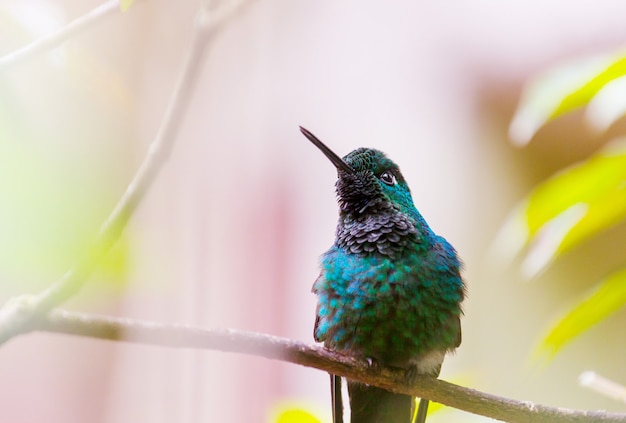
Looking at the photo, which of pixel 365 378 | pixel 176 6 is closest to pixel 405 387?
pixel 365 378

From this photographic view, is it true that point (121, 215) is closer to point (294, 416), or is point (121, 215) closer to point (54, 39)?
point (54, 39)

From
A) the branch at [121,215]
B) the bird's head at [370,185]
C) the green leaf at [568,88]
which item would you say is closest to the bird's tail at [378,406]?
the bird's head at [370,185]

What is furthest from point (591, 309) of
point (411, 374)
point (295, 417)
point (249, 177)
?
point (249, 177)

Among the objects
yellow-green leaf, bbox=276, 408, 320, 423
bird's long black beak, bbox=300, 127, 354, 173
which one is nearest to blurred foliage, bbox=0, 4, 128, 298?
bird's long black beak, bbox=300, 127, 354, 173

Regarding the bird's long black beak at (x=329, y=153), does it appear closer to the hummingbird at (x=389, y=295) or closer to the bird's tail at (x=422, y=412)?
the hummingbird at (x=389, y=295)

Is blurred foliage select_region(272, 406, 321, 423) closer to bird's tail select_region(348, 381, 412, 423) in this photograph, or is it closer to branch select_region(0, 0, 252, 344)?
bird's tail select_region(348, 381, 412, 423)

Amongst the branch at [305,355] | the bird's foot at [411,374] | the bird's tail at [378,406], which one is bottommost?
the bird's tail at [378,406]
